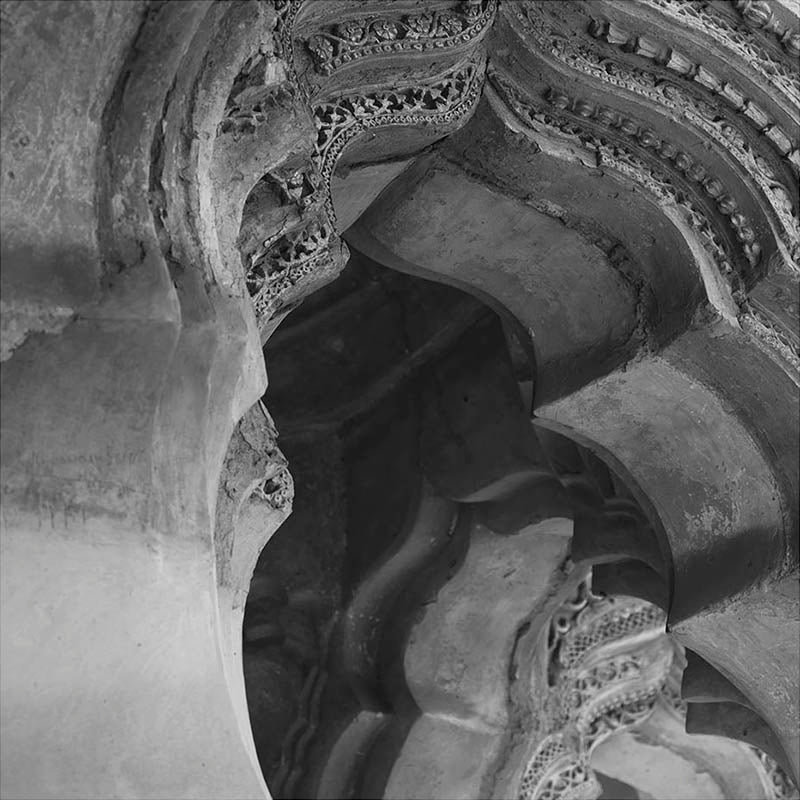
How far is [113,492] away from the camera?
1006 millimetres

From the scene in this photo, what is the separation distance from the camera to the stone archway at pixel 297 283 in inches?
39.1

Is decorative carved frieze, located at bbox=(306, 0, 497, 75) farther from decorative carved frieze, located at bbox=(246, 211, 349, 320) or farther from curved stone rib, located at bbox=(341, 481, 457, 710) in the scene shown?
curved stone rib, located at bbox=(341, 481, 457, 710)

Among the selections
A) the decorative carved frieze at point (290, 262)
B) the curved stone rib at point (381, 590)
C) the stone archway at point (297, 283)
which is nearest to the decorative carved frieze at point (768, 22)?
the stone archway at point (297, 283)

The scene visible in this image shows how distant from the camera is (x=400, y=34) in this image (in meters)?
1.40

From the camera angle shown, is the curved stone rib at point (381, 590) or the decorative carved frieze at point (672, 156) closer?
the decorative carved frieze at point (672, 156)

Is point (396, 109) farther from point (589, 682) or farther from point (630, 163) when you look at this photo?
point (589, 682)

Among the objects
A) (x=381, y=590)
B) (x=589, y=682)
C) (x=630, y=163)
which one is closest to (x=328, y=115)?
(x=630, y=163)

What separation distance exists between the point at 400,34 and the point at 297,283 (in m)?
0.28

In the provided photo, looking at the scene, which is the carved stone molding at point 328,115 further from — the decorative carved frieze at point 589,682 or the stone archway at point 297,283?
the decorative carved frieze at point 589,682

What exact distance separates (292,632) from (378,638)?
186 millimetres

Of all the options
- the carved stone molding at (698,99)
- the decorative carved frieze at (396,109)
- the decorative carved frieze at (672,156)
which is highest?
the carved stone molding at (698,99)

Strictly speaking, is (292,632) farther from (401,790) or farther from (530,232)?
(530,232)

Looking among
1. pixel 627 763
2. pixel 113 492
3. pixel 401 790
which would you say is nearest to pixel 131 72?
pixel 113 492

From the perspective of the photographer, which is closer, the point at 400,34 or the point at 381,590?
the point at 400,34
